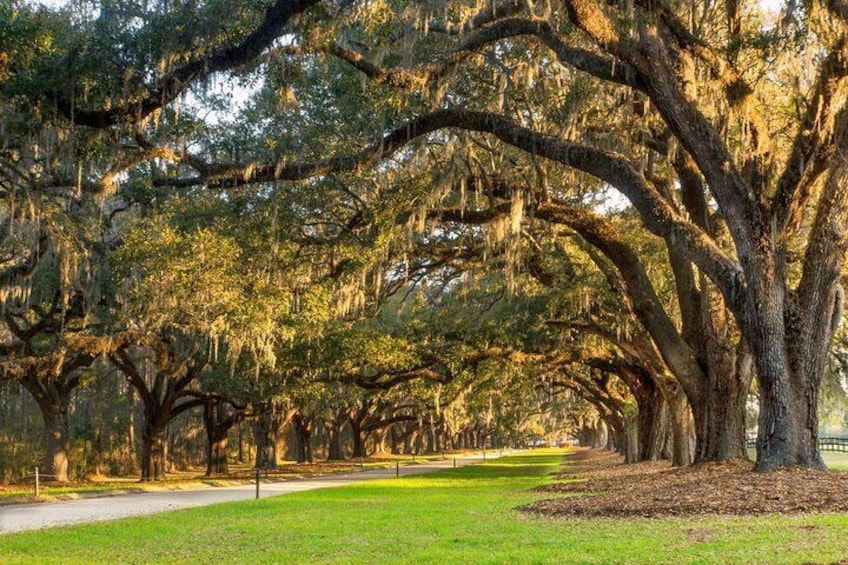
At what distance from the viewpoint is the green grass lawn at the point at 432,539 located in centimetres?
689

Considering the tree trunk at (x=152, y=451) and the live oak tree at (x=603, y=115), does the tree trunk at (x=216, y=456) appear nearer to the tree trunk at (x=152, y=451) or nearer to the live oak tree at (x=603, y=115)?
the tree trunk at (x=152, y=451)

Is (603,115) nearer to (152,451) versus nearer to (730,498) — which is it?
(730,498)

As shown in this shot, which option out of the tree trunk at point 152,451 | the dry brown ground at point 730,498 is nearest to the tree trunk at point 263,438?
the tree trunk at point 152,451

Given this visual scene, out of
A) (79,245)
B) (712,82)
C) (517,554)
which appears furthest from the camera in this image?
(79,245)

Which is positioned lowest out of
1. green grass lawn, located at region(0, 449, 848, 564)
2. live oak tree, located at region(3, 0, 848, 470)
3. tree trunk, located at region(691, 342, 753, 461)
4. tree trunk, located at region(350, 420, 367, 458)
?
tree trunk, located at region(350, 420, 367, 458)

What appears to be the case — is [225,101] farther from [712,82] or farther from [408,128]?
[712,82]

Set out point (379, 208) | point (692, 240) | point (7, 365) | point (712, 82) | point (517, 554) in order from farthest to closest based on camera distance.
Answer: point (7, 365) → point (379, 208) → point (712, 82) → point (692, 240) → point (517, 554)

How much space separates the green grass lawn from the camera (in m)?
6.89

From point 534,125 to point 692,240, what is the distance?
460 cm

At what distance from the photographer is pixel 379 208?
15.0 metres

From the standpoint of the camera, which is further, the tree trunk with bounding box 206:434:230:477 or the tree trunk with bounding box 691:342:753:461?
the tree trunk with bounding box 206:434:230:477

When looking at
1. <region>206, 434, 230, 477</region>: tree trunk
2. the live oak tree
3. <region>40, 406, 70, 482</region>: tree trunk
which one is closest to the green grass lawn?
the live oak tree

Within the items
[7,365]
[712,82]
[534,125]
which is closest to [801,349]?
[712,82]

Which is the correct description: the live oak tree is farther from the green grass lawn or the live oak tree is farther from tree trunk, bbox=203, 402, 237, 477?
tree trunk, bbox=203, 402, 237, 477
